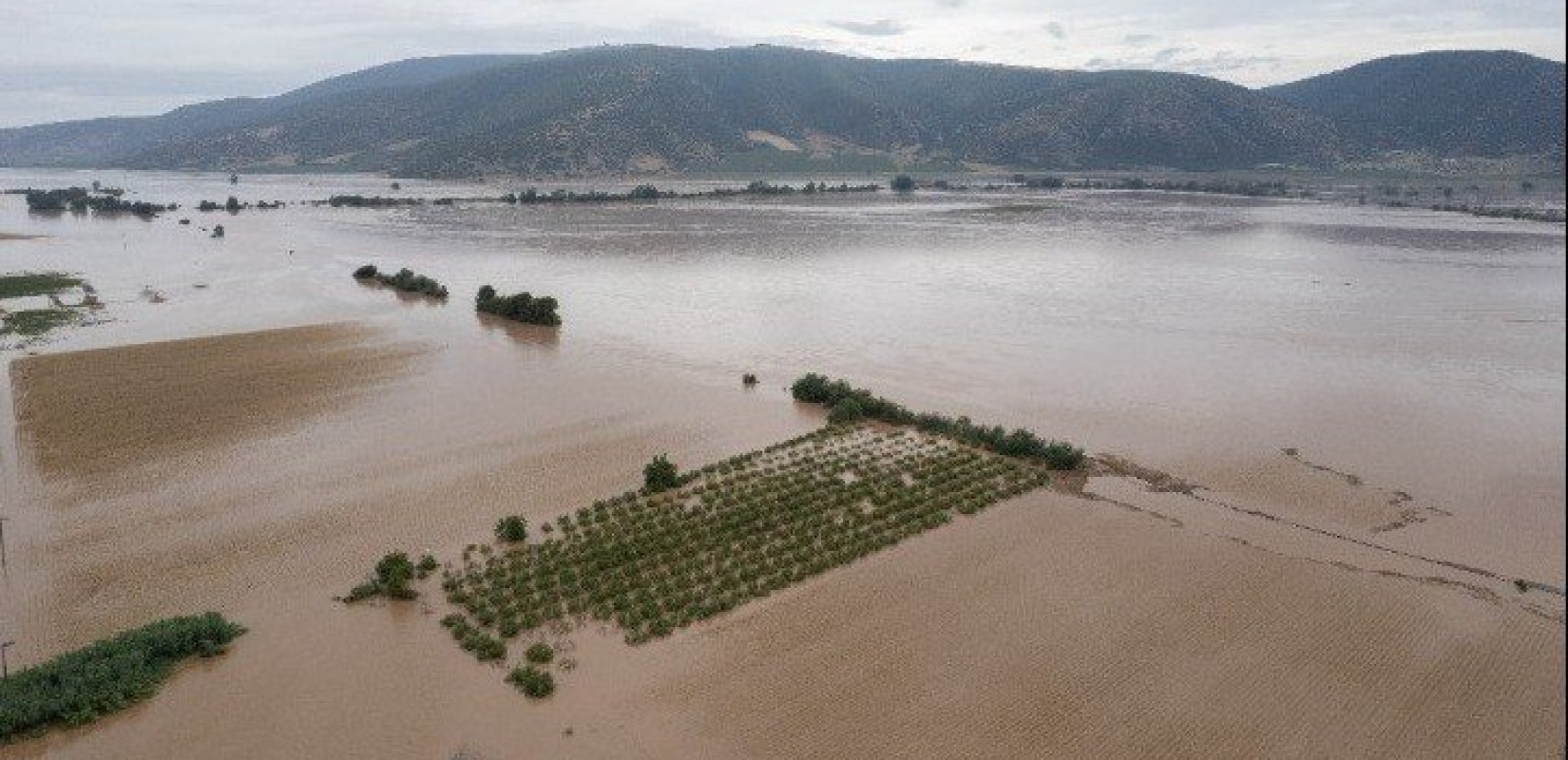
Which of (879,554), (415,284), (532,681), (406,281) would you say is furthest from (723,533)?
(406,281)

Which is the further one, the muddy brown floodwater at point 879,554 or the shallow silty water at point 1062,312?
the shallow silty water at point 1062,312

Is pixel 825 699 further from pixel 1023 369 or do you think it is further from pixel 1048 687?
pixel 1023 369

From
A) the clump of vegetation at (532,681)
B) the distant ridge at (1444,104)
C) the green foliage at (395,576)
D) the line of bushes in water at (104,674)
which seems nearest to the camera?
the line of bushes in water at (104,674)

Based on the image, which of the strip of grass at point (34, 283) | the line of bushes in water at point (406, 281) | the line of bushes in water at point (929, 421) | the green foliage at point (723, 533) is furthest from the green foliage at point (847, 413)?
the strip of grass at point (34, 283)

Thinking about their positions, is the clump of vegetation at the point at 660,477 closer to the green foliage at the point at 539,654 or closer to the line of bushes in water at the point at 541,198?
the green foliage at the point at 539,654

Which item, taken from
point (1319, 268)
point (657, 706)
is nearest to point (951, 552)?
point (657, 706)

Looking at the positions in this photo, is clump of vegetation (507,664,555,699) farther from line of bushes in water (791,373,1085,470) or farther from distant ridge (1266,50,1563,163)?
distant ridge (1266,50,1563,163)
